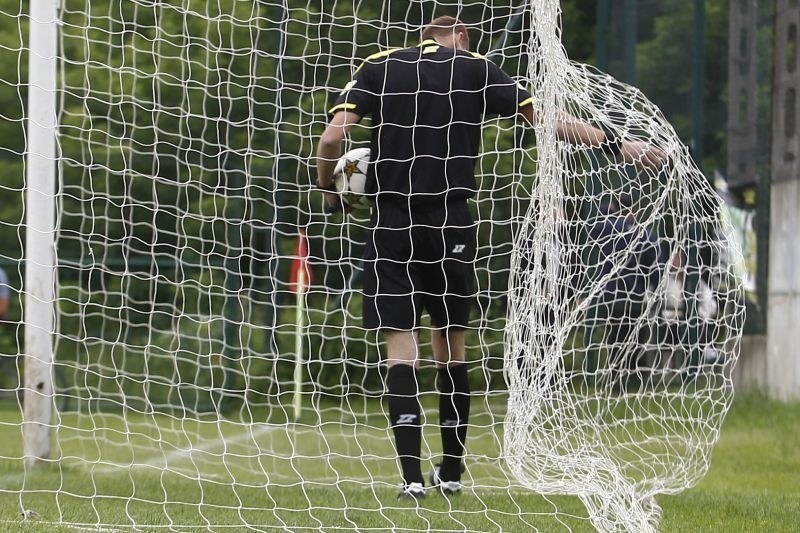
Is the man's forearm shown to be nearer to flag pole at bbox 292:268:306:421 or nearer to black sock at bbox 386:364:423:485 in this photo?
flag pole at bbox 292:268:306:421

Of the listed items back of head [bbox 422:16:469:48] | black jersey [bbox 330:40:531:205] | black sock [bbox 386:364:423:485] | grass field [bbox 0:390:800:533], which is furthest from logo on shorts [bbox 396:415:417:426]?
back of head [bbox 422:16:469:48]

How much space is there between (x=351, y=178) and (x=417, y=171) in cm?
31

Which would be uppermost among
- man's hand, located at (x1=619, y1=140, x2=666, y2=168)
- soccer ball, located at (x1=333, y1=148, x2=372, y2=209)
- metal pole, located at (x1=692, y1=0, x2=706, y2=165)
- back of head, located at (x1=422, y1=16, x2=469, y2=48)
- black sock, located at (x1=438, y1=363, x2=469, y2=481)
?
metal pole, located at (x1=692, y1=0, x2=706, y2=165)

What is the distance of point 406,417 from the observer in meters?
4.81

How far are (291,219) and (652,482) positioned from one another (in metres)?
4.91

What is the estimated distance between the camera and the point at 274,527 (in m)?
4.32

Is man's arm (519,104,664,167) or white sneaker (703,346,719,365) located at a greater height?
man's arm (519,104,664,167)

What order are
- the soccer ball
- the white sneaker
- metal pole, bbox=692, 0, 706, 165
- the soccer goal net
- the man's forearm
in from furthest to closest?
metal pole, bbox=692, 0, 706, 165 < the white sneaker < the soccer ball < the man's forearm < the soccer goal net

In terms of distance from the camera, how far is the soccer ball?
5.07 m

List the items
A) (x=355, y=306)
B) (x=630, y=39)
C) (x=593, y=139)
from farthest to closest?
(x=630, y=39) < (x=355, y=306) < (x=593, y=139)

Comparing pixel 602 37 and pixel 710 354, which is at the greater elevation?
pixel 602 37

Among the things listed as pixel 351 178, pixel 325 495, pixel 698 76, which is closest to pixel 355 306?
pixel 698 76

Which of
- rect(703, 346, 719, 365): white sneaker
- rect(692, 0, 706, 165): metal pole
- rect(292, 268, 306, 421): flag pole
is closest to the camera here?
rect(703, 346, 719, 365): white sneaker

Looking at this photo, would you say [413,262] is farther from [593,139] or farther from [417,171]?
[593,139]
